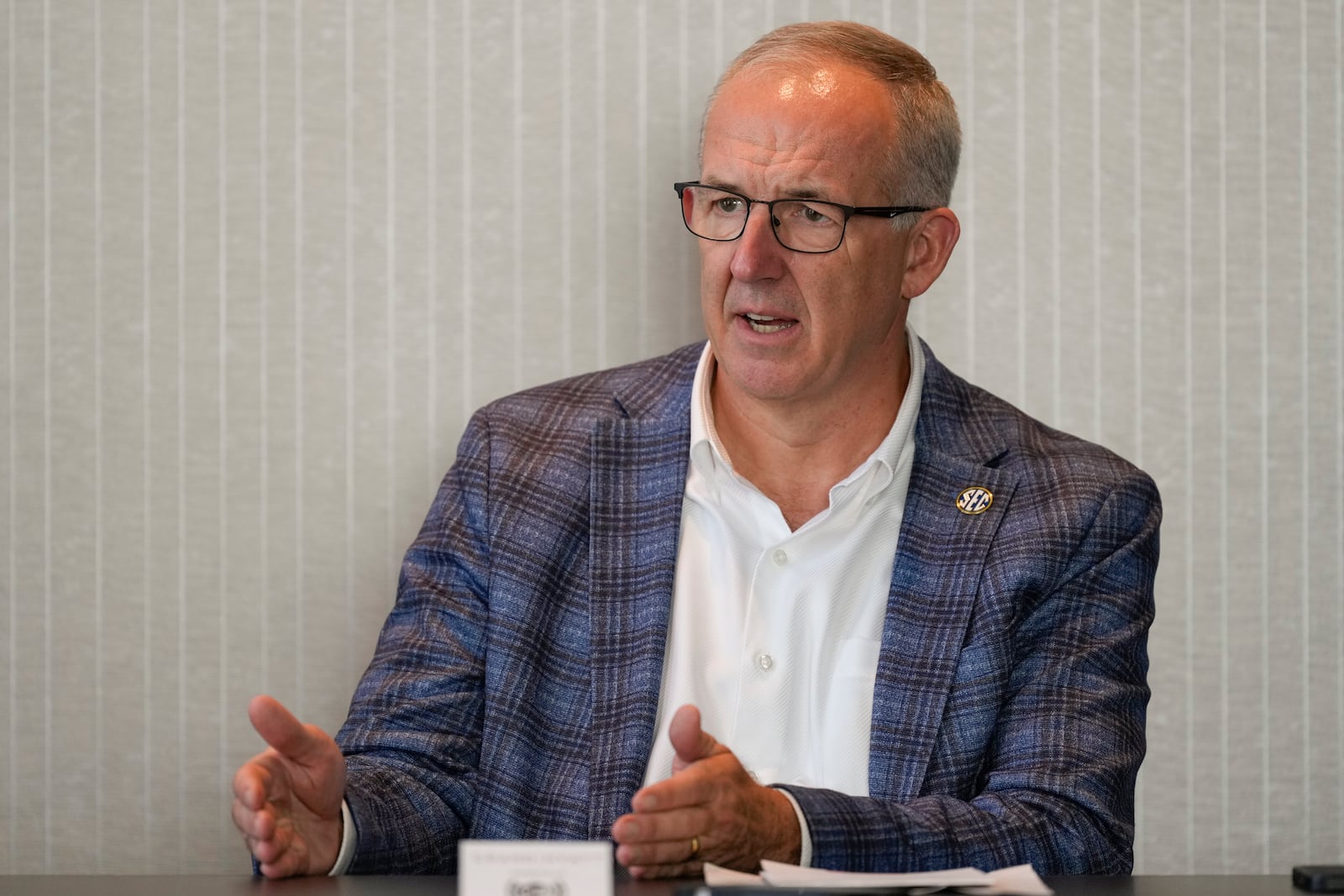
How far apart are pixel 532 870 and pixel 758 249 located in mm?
988

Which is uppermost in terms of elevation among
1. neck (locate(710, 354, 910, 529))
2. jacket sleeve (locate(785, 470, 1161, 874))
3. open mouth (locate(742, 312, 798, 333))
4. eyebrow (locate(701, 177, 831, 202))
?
eyebrow (locate(701, 177, 831, 202))

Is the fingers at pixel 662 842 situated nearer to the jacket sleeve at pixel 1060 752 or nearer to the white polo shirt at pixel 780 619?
the jacket sleeve at pixel 1060 752

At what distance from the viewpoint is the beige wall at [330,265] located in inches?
86.4

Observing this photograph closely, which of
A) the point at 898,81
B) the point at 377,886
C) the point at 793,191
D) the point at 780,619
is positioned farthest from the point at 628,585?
the point at 898,81

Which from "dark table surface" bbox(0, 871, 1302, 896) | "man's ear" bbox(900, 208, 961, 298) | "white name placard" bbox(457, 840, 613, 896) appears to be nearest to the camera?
"white name placard" bbox(457, 840, 613, 896)

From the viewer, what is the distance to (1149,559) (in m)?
1.82

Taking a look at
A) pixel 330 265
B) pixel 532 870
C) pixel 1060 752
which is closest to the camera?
pixel 532 870

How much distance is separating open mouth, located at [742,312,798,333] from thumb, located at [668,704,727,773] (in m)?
0.60

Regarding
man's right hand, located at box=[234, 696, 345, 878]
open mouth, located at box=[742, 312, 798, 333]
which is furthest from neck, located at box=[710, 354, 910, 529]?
man's right hand, located at box=[234, 696, 345, 878]

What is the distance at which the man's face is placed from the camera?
1.80 metres

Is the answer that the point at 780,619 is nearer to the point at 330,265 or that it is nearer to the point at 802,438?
the point at 802,438

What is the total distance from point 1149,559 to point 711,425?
0.59 m

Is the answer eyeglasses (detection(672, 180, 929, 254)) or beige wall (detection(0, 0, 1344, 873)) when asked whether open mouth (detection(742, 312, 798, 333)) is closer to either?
eyeglasses (detection(672, 180, 929, 254))

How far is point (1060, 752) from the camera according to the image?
5.39 ft
